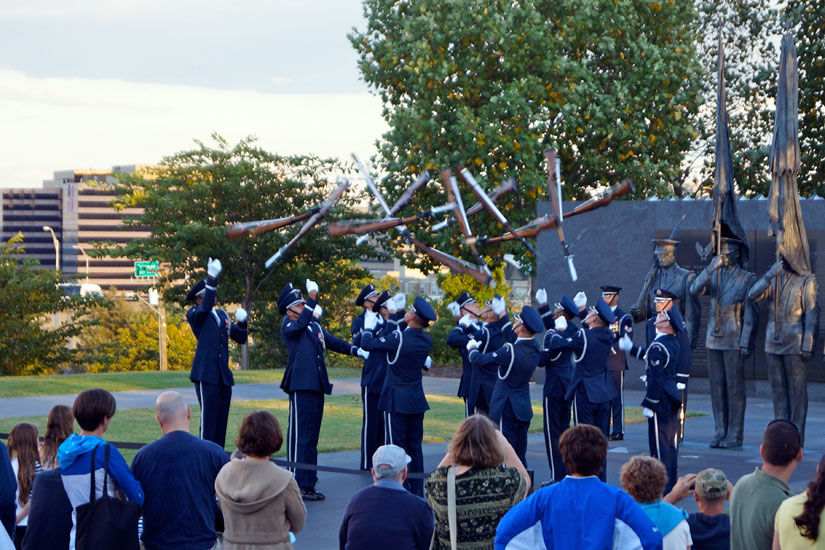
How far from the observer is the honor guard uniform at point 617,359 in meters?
14.5

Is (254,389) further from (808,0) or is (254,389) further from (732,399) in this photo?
(808,0)

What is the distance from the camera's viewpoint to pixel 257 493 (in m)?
5.33

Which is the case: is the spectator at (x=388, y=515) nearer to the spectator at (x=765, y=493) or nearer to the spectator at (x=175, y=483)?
the spectator at (x=175, y=483)

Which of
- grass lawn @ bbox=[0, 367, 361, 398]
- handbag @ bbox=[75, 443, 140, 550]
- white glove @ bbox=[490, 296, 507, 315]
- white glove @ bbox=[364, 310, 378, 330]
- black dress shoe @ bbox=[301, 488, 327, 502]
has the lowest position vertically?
grass lawn @ bbox=[0, 367, 361, 398]

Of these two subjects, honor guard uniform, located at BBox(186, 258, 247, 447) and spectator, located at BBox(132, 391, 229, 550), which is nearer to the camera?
spectator, located at BBox(132, 391, 229, 550)

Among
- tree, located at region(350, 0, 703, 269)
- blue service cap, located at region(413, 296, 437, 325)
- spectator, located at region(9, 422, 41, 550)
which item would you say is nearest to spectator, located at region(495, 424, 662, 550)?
spectator, located at region(9, 422, 41, 550)

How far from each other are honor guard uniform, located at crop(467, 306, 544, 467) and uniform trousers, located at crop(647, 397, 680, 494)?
128cm

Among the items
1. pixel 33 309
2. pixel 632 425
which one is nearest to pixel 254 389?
pixel 632 425

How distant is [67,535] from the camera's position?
565 centimetres

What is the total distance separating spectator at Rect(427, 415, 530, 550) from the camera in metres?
5.19

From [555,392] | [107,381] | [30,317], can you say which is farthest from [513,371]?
[30,317]

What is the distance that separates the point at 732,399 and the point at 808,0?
16.9m

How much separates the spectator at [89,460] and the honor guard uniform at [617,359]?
30.2 ft

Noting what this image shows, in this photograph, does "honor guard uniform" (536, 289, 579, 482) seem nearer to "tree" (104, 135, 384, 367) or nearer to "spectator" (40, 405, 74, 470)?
"spectator" (40, 405, 74, 470)
